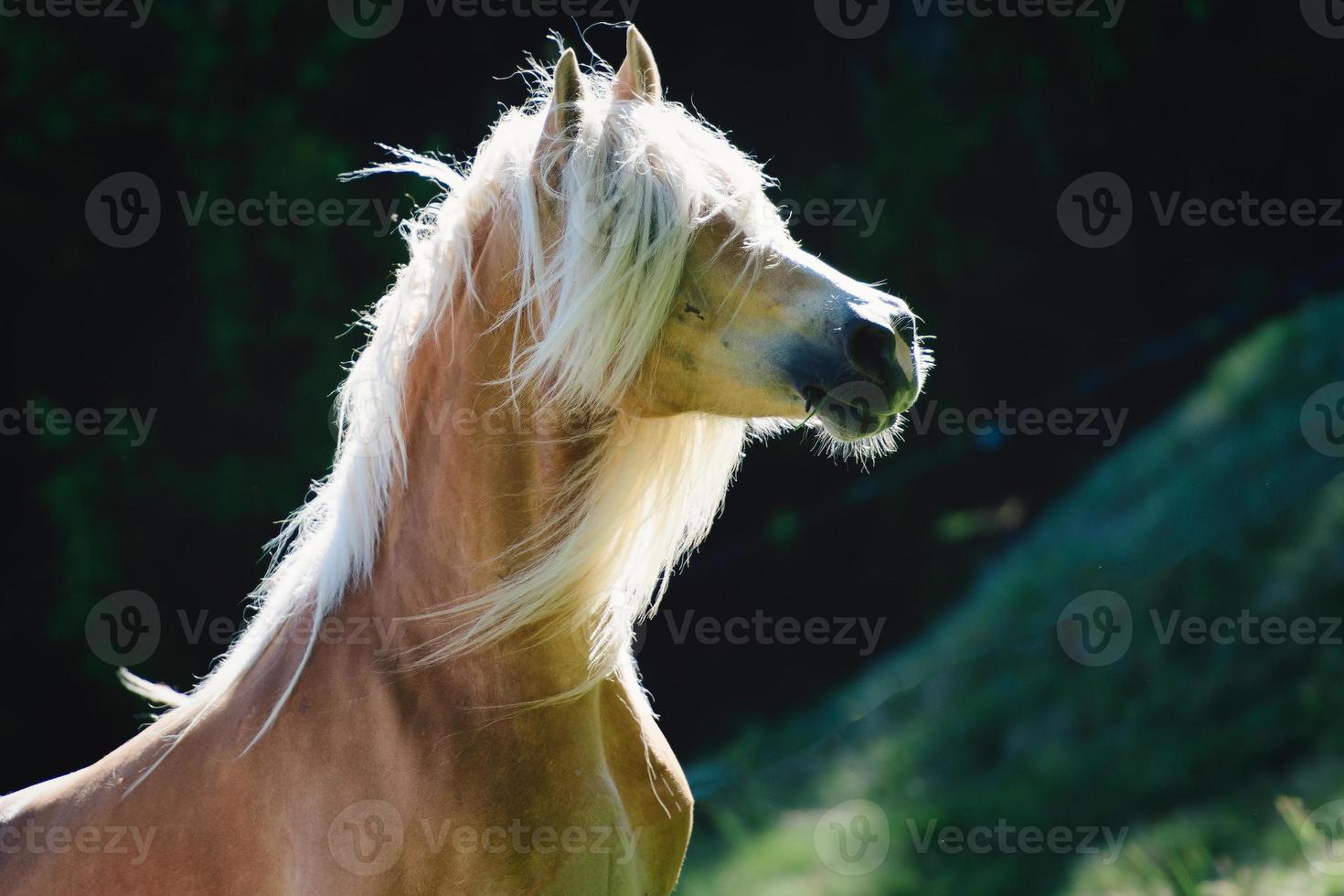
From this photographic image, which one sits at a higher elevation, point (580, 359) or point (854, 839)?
point (580, 359)

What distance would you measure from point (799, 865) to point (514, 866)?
11.7ft

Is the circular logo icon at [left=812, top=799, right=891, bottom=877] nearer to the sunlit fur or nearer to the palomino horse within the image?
the palomino horse

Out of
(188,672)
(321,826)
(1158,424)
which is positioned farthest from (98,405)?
(1158,424)

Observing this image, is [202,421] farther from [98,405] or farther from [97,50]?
[97,50]

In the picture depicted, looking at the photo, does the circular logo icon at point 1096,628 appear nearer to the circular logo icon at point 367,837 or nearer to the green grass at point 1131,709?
the green grass at point 1131,709

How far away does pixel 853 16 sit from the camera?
23.0ft

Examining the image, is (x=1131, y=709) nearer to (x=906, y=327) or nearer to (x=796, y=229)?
(x=796, y=229)

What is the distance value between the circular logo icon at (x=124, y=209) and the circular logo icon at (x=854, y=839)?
421 centimetres

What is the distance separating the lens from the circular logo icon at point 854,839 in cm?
498

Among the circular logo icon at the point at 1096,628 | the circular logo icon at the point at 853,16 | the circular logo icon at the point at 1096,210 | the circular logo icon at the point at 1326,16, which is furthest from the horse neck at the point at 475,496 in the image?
the circular logo icon at the point at 1326,16

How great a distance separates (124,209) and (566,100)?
439 centimetres

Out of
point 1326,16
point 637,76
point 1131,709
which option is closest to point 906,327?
point 637,76

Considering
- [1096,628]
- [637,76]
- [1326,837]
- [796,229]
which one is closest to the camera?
[637,76]

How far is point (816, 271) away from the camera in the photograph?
1.90 metres
